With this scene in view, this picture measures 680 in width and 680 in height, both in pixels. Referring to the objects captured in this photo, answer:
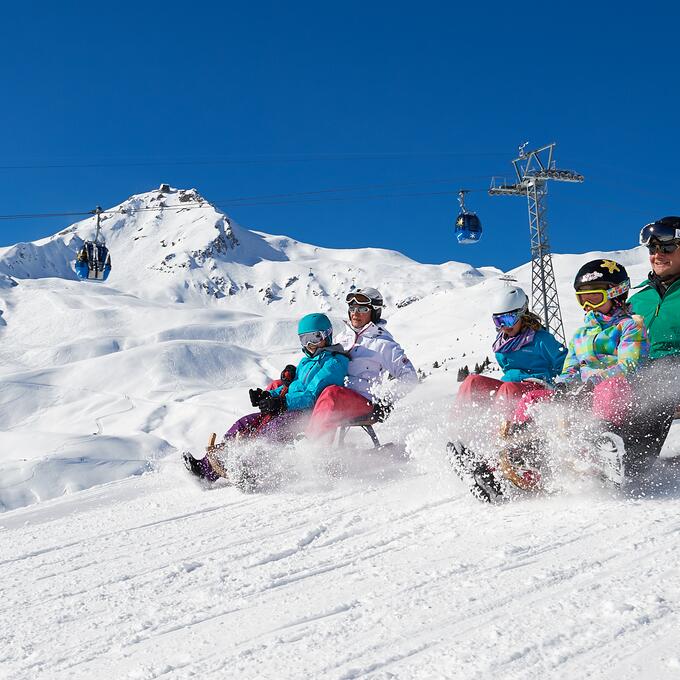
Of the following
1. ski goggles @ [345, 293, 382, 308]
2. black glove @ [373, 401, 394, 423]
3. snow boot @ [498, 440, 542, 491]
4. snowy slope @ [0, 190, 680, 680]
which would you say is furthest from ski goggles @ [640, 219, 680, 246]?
ski goggles @ [345, 293, 382, 308]

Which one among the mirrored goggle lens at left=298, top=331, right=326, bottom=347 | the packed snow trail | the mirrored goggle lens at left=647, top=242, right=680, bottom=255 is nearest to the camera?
the packed snow trail

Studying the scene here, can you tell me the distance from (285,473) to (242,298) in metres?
157

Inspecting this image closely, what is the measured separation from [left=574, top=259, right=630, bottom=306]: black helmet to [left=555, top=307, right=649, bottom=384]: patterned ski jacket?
0.10 metres

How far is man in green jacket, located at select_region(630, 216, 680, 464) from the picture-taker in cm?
329

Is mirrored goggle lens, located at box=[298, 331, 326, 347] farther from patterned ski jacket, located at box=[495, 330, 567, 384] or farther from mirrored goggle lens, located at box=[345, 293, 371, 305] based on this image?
patterned ski jacket, located at box=[495, 330, 567, 384]

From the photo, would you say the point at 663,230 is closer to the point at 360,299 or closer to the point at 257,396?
the point at 360,299

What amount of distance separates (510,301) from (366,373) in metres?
1.33

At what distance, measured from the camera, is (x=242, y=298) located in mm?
159125

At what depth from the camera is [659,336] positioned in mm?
3936

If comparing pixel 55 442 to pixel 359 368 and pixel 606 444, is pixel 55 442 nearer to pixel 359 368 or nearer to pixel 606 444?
pixel 359 368

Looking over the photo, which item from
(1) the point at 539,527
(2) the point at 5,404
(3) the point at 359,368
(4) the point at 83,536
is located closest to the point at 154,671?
(1) the point at 539,527

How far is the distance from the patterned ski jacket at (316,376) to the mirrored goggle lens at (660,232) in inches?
88.2

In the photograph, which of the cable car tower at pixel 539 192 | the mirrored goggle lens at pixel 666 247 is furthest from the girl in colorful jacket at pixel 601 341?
the cable car tower at pixel 539 192

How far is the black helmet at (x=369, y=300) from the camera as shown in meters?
5.46
